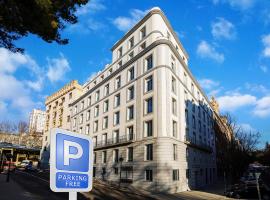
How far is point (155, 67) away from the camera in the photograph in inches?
1489

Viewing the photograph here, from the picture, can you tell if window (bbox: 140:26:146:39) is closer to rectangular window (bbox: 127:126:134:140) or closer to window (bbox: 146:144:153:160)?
rectangular window (bbox: 127:126:134:140)

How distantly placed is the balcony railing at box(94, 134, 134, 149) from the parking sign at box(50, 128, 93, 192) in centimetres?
3625

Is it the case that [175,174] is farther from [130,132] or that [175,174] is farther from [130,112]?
[130,112]

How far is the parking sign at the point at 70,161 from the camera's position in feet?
8.46

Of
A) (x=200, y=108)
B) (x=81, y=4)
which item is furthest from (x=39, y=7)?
(x=200, y=108)

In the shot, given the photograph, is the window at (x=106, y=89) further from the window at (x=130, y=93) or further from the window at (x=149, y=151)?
the window at (x=149, y=151)

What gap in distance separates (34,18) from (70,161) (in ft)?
27.7

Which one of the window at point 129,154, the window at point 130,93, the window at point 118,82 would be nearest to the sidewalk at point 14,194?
the window at point 129,154

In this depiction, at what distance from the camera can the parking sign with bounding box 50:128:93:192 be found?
102 inches

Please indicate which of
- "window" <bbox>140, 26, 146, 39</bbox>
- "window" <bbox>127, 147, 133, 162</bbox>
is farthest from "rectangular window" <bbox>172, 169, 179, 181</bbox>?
"window" <bbox>140, 26, 146, 39</bbox>

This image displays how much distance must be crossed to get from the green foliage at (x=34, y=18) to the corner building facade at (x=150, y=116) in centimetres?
2562

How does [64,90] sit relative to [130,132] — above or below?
above

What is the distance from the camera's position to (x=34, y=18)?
386 inches

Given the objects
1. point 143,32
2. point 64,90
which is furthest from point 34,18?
point 64,90
